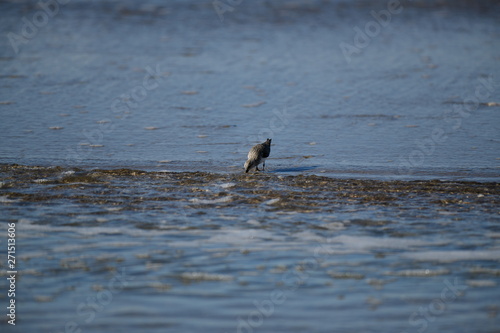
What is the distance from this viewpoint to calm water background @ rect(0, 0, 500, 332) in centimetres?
522

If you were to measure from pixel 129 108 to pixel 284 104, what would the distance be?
2.93 m

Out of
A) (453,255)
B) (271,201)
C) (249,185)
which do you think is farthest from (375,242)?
(249,185)

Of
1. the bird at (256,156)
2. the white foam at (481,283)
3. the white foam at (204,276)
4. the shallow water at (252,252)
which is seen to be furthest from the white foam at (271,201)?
the white foam at (481,283)

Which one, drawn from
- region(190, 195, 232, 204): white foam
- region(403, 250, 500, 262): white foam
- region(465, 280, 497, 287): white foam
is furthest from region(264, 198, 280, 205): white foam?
region(465, 280, 497, 287): white foam

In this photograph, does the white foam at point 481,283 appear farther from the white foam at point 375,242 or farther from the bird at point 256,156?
the bird at point 256,156

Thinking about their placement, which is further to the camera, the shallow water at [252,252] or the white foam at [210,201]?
the white foam at [210,201]

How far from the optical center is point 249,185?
852 centimetres

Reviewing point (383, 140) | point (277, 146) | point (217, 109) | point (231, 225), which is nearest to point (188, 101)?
point (217, 109)

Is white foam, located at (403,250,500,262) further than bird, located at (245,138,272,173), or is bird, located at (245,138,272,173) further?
bird, located at (245,138,272,173)

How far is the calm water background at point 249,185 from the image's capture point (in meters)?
5.22

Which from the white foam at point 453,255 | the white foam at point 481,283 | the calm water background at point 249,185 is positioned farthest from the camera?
the white foam at point 453,255

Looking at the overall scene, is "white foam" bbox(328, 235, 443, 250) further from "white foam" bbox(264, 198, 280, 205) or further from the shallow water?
"white foam" bbox(264, 198, 280, 205)

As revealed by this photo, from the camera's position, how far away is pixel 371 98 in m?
13.8

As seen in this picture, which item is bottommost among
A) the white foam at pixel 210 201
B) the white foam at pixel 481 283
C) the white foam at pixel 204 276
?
the white foam at pixel 204 276
